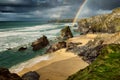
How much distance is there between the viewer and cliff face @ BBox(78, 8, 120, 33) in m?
60.0

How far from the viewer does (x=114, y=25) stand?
195 feet

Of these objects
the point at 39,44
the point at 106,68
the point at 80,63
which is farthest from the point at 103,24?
Answer: the point at 106,68

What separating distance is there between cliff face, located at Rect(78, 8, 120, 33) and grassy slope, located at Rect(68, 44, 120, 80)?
155 feet

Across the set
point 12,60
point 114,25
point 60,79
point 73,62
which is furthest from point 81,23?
point 60,79

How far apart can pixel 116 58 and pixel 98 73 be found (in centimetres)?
214

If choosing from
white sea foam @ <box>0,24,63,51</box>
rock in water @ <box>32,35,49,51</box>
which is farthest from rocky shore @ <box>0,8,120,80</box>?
white sea foam @ <box>0,24,63,51</box>

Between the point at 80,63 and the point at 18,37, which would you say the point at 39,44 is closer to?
the point at 80,63

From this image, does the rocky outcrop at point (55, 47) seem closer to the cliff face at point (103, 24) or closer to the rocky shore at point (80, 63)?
the rocky shore at point (80, 63)

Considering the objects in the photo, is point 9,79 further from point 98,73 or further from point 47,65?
point 47,65

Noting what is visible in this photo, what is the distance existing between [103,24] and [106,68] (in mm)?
56975

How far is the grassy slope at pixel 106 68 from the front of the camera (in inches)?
357

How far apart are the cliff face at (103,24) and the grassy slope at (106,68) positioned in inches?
1857

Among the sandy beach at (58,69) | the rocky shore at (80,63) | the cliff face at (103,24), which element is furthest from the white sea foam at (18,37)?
the sandy beach at (58,69)

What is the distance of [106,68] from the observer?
391 inches
